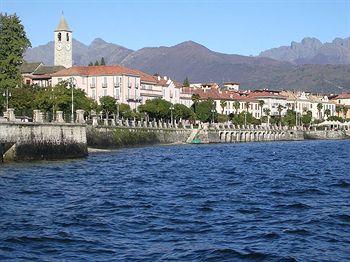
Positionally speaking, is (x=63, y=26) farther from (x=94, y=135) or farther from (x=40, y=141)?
(x=40, y=141)

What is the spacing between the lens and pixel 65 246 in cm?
2312

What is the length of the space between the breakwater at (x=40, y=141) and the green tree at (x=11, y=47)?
63.2 feet

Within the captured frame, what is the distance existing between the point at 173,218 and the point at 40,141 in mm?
37288

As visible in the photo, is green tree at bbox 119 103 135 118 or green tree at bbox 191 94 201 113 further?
green tree at bbox 191 94 201 113

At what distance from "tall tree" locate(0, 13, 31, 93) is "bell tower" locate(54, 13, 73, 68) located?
102 m

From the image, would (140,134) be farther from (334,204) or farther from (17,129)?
(334,204)

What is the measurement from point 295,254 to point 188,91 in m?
175

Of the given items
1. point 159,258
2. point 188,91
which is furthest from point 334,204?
point 188,91

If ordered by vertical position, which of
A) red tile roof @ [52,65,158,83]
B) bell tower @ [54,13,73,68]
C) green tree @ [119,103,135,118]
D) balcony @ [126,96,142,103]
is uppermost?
bell tower @ [54,13,73,68]

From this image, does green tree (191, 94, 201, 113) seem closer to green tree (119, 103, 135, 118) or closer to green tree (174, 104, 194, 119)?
green tree (174, 104, 194, 119)

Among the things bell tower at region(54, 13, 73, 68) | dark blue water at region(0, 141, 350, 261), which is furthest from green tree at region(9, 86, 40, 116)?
bell tower at region(54, 13, 73, 68)

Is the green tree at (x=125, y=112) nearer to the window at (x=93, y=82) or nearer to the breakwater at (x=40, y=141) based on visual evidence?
the window at (x=93, y=82)

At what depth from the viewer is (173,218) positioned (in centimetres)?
2841

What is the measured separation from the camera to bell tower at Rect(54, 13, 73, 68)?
193 m
